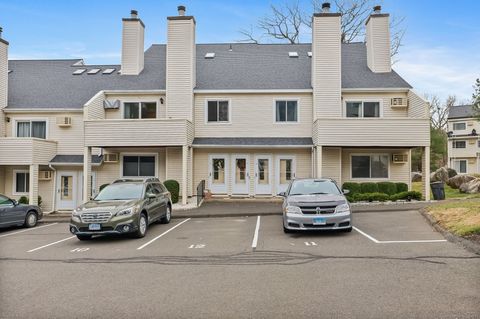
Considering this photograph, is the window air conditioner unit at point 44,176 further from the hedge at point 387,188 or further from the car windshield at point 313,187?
the hedge at point 387,188

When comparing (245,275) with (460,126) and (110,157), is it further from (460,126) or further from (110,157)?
(460,126)

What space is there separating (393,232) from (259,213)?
5903mm

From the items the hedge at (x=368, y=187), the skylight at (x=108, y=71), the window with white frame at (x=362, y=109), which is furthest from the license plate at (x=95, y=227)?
the skylight at (x=108, y=71)

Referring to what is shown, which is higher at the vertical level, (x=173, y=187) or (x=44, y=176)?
(x=44, y=176)

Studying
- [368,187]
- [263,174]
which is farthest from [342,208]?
[263,174]

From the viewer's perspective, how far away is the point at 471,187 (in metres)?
24.3

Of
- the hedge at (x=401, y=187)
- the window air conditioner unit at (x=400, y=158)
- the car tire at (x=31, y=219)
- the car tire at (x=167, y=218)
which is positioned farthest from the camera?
the window air conditioner unit at (x=400, y=158)

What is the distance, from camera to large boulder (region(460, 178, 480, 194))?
78.8 ft

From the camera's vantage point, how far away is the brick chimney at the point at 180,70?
20797 mm

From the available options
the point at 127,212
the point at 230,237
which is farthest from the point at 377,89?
the point at 127,212

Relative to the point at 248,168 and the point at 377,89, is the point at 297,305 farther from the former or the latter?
the point at 377,89

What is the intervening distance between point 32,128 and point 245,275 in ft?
62.8

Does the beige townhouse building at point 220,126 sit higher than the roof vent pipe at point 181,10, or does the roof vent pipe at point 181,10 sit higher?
the roof vent pipe at point 181,10

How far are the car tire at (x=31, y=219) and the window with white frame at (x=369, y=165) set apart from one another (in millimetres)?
14935
